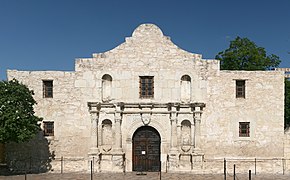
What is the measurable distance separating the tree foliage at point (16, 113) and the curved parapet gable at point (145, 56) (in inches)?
142

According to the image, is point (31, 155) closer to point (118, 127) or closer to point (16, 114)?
point (16, 114)

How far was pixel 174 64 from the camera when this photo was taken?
1991cm

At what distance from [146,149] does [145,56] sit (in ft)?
18.0

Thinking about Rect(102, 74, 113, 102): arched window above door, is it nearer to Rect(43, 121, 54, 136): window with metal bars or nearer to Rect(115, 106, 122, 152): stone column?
Rect(115, 106, 122, 152): stone column

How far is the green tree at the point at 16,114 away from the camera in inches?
665

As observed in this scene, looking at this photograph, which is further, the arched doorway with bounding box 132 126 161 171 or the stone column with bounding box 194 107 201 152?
the arched doorway with bounding box 132 126 161 171

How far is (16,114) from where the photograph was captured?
17.1 m

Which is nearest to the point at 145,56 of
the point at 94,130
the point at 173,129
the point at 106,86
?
the point at 106,86

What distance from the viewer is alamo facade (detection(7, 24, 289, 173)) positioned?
63.4 ft

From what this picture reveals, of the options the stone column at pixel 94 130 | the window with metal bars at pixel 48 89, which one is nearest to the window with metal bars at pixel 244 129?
the stone column at pixel 94 130

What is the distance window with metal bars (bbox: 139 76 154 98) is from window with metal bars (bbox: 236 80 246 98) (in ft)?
16.4

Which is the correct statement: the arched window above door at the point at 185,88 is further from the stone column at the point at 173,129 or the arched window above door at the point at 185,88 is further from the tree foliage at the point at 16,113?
the tree foliage at the point at 16,113

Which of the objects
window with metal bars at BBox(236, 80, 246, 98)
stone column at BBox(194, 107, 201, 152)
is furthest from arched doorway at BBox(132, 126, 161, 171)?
window with metal bars at BBox(236, 80, 246, 98)

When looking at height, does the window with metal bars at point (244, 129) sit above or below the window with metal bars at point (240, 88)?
below
